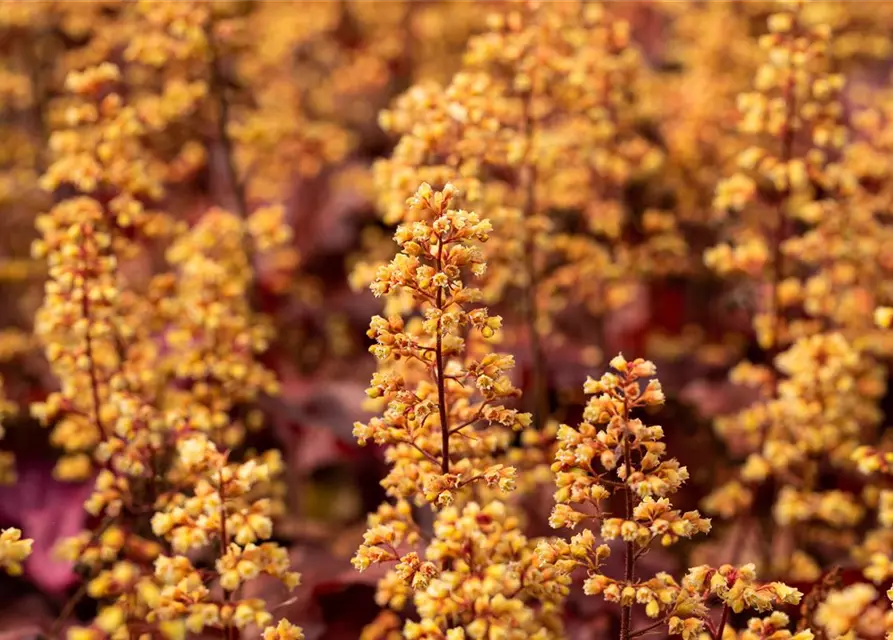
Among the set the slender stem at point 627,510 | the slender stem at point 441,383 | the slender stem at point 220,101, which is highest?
the slender stem at point 220,101

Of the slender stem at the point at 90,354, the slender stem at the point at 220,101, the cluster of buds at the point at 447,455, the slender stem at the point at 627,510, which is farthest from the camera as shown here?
the slender stem at the point at 220,101

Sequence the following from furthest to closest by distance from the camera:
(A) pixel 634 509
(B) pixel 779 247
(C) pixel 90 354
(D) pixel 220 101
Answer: (D) pixel 220 101 → (B) pixel 779 247 → (C) pixel 90 354 → (A) pixel 634 509

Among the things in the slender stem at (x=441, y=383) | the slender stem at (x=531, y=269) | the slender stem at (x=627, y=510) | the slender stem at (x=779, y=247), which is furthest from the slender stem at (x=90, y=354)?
the slender stem at (x=779, y=247)

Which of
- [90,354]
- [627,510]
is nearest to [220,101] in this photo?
[90,354]

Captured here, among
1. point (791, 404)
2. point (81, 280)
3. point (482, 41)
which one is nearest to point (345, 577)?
point (81, 280)

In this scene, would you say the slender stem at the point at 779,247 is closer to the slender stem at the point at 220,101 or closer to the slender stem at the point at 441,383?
the slender stem at the point at 441,383

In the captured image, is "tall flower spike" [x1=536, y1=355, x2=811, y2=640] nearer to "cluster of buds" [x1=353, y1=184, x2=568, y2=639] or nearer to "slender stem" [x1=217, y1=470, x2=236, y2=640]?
"cluster of buds" [x1=353, y1=184, x2=568, y2=639]

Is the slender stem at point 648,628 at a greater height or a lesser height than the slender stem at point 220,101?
lesser

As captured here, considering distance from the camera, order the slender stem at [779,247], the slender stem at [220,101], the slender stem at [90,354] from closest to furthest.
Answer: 1. the slender stem at [90,354]
2. the slender stem at [779,247]
3. the slender stem at [220,101]

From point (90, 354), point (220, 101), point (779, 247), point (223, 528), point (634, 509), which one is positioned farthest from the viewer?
point (220, 101)

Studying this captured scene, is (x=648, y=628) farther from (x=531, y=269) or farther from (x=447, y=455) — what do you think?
(x=531, y=269)

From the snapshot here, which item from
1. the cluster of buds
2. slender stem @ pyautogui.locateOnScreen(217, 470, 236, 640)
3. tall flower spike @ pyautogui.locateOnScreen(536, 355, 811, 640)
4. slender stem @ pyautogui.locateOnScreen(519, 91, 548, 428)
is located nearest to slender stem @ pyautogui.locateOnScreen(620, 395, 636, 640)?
tall flower spike @ pyautogui.locateOnScreen(536, 355, 811, 640)
